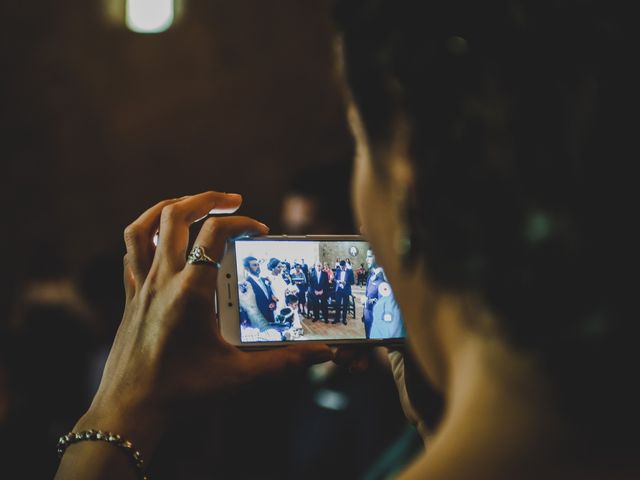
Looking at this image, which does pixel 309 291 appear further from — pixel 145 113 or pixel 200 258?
pixel 145 113

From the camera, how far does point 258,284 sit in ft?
3.61

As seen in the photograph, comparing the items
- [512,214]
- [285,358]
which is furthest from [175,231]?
[512,214]

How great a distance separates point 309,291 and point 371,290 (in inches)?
3.9

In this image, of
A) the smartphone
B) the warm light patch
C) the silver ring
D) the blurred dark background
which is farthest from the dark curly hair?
the warm light patch

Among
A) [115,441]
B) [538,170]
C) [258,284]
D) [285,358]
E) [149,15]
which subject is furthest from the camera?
[149,15]

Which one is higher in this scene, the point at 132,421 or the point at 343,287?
the point at 343,287

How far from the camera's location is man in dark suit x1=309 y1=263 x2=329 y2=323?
43.2 inches

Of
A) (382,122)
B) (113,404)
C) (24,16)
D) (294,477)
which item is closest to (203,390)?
(113,404)

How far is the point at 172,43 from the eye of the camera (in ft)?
13.2

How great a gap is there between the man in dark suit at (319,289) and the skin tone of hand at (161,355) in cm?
25

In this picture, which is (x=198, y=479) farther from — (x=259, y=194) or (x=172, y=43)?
(x=172, y=43)

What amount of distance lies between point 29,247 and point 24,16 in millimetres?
1276

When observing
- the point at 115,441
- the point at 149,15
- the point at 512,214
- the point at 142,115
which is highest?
the point at 149,15

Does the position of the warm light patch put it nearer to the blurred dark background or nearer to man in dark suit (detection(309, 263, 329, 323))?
the blurred dark background
